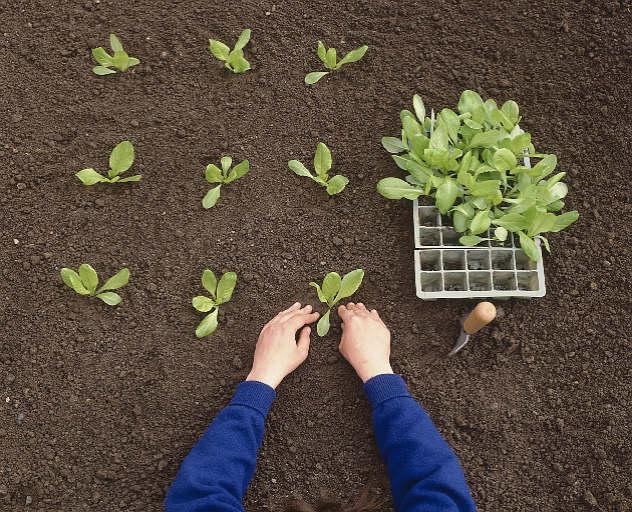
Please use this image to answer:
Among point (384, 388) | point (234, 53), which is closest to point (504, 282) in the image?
point (384, 388)

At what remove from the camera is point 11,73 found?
1694 millimetres

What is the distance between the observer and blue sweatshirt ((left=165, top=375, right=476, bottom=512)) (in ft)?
4.30

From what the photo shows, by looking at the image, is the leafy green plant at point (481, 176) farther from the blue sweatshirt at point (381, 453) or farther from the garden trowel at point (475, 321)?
the blue sweatshirt at point (381, 453)

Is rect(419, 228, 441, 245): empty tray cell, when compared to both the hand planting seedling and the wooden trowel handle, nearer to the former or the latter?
the wooden trowel handle

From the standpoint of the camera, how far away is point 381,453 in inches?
56.4

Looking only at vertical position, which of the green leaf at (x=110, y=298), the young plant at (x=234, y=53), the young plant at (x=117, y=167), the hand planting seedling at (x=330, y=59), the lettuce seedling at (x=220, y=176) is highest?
the hand planting seedling at (x=330, y=59)

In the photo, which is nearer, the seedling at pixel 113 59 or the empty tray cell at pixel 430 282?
the empty tray cell at pixel 430 282

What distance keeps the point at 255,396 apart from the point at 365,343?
29 cm

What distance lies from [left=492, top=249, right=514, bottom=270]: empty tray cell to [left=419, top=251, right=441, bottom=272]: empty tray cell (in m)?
0.14

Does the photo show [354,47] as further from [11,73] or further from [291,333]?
[11,73]

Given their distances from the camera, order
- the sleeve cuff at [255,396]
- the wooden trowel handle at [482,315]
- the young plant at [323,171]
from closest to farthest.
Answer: the wooden trowel handle at [482,315]
the sleeve cuff at [255,396]
the young plant at [323,171]

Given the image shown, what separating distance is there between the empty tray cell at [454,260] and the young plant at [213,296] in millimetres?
529

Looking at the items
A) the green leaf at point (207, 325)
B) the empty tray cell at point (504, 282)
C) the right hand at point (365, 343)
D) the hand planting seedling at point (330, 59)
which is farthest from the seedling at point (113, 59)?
the empty tray cell at point (504, 282)

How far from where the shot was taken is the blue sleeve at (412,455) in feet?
4.29
